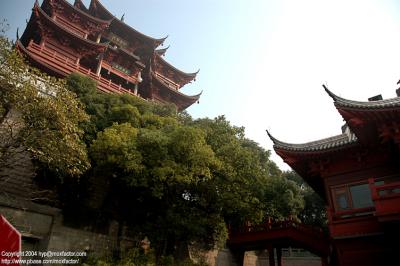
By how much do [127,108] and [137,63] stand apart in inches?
602

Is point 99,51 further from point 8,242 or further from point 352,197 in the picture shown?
point 8,242

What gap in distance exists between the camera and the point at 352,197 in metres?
10.4

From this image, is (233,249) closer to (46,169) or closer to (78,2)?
(46,169)

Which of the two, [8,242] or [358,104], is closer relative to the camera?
[8,242]

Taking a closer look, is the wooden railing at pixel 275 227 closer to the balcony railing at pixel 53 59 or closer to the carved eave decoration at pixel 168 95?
the balcony railing at pixel 53 59

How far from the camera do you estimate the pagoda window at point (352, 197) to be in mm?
10117

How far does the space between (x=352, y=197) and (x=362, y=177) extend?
772 mm

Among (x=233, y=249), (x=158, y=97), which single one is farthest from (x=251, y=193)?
(x=158, y=97)

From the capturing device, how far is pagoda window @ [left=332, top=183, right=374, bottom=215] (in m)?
10.1

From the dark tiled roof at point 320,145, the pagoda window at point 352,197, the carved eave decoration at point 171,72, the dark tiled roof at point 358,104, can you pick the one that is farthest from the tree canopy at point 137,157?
the carved eave decoration at point 171,72

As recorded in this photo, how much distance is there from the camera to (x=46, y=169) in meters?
12.3

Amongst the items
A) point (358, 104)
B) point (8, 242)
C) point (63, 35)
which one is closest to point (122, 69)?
point (63, 35)

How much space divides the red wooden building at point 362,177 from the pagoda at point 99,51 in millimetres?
15367

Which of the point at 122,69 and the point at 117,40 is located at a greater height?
the point at 117,40
